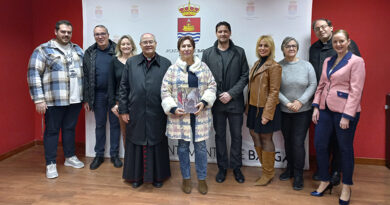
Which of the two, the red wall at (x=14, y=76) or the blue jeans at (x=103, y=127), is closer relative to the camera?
the blue jeans at (x=103, y=127)

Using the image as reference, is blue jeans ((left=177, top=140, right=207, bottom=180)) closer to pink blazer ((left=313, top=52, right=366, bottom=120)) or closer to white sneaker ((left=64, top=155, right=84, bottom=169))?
pink blazer ((left=313, top=52, right=366, bottom=120))

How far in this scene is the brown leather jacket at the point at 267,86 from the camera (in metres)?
2.59

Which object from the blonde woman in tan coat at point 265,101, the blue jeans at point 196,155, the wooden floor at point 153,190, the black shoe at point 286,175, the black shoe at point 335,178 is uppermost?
the blonde woman in tan coat at point 265,101

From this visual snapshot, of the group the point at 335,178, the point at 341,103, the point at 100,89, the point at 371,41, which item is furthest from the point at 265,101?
the point at 100,89

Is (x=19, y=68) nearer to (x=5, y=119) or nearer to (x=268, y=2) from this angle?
(x=5, y=119)

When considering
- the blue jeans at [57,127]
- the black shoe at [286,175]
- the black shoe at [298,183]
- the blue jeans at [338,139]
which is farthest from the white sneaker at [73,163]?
the blue jeans at [338,139]

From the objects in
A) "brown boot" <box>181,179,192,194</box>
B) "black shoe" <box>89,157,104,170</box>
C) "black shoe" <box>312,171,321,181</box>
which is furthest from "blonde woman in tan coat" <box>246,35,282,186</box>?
"black shoe" <box>89,157,104,170</box>

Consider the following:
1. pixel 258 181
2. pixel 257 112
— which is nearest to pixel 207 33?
pixel 257 112

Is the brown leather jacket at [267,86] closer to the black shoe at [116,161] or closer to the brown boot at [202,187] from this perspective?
the brown boot at [202,187]

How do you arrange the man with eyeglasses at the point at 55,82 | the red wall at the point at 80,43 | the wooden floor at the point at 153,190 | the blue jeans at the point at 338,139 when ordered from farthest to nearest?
the red wall at the point at 80,43, the man with eyeglasses at the point at 55,82, the wooden floor at the point at 153,190, the blue jeans at the point at 338,139

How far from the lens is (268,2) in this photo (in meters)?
3.22

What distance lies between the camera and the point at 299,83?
2.68m

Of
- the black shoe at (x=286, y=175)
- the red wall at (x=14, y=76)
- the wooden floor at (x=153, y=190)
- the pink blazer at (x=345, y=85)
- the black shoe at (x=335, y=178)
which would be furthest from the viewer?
the red wall at (x=14, y=76)

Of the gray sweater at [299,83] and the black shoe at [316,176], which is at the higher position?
the gray sweater at [299,83]
